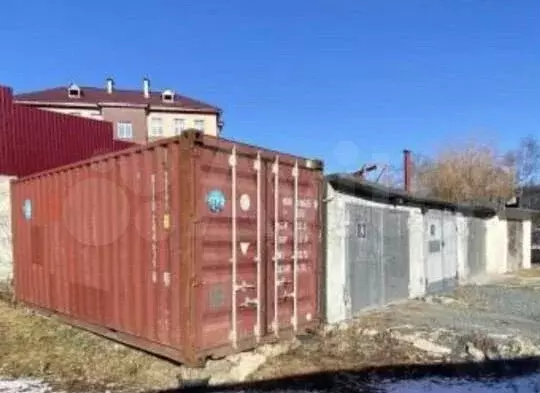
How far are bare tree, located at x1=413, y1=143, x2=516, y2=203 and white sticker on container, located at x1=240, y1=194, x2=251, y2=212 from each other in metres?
37.2

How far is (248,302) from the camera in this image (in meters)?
7.89

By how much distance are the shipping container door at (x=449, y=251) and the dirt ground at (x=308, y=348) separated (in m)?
4.98

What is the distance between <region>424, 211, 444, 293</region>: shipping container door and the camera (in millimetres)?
16297

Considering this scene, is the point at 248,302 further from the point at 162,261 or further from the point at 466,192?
the point at 466,192

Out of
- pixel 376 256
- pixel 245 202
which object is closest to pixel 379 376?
pixel 245 202

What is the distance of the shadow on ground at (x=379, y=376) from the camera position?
7.05 m

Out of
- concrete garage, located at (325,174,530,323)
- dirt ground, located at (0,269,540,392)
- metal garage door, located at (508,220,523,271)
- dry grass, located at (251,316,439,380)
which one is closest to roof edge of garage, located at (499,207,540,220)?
metal garage door, located at (508,220,523,271)

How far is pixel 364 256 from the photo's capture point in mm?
12398

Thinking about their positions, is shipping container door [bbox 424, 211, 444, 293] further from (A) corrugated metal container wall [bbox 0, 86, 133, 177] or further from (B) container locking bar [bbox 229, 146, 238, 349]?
(A) corrugated metal container wall [bbox 0, 86, 133, 177]

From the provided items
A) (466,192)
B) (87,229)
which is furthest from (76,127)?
(466,192)

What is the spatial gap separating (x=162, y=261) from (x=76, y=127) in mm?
12104

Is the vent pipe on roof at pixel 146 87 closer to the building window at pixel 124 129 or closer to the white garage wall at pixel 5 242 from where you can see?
the building window at pixel 124 129

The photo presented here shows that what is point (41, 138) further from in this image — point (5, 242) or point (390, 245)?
point (390, 245)

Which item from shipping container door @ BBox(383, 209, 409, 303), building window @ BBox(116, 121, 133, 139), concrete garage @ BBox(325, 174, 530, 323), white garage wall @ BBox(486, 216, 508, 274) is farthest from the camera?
building window @ BBox(116, 121, 133, 139)
